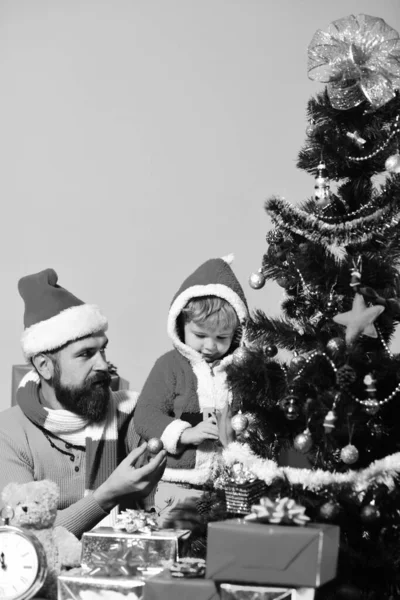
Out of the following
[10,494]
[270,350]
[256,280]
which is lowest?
[10,494]

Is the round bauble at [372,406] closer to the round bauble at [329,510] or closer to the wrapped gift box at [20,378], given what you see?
the round bauble at [329,510]

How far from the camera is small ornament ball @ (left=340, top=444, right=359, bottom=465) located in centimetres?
140

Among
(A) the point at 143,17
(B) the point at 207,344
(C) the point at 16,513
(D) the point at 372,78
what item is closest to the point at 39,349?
(B) the point at 207,344

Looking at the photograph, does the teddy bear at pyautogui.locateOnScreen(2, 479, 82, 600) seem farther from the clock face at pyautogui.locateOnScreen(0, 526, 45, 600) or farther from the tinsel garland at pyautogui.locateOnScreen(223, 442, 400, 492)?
the tinsel garland at pyautogui.locateOnScreen(223, 442, 400, 492)

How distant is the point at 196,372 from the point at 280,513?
2.19 ft

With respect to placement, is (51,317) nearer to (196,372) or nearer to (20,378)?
(196,372)

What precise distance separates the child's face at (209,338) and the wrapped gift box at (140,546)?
53 centimetres

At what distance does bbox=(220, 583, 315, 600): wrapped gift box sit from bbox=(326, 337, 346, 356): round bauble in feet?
1.37

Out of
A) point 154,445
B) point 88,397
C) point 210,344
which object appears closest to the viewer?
point 154,445

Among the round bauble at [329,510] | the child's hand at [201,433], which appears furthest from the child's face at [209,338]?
the round bauble at [329,510]

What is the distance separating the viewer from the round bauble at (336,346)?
147 centimetres

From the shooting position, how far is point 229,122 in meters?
2.68

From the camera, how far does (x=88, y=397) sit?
2037mm

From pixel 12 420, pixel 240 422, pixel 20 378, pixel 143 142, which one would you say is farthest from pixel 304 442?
pixel 143 142
